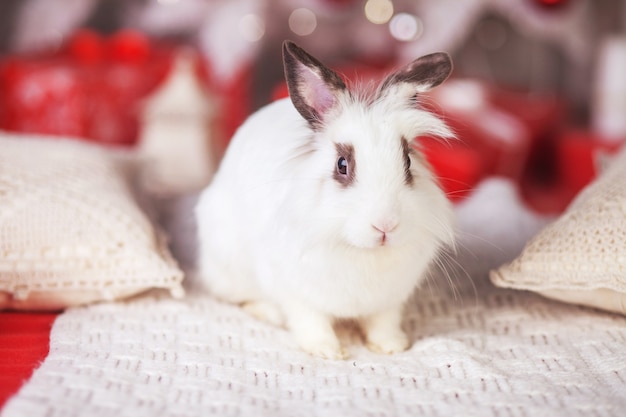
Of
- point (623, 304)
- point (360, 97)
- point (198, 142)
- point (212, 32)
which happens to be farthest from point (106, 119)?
point (623, 304)

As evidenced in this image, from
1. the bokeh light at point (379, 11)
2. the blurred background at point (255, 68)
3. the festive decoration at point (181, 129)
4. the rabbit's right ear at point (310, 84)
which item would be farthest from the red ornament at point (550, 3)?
the rabbit's right ear at point (310, 84)

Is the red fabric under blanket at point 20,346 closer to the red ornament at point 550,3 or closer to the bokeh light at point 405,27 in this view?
the bokeh light at point 405,27

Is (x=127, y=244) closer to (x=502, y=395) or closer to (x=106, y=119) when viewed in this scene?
(x=502, y=395)

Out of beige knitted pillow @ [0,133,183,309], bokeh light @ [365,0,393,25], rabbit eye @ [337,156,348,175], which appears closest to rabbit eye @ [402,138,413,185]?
rabbit eye @ [337,156,348,175]

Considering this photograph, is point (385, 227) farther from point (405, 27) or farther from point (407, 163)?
point (405, 27)

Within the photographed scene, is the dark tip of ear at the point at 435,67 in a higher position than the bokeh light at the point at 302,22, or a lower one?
higher

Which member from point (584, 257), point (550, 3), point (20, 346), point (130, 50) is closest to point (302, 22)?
point (130, 50)
